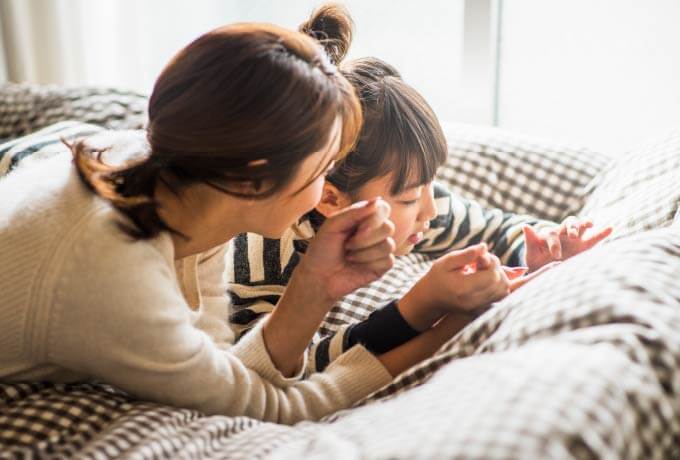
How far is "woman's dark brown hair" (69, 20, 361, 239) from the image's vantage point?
87 cm

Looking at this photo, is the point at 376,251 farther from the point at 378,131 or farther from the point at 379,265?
the point at 378,131

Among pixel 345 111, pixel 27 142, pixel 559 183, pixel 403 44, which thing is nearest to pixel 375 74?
pixel 345 111

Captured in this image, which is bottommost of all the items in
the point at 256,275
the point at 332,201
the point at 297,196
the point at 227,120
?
the point at 256,275

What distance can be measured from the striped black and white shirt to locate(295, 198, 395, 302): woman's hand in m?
0.09

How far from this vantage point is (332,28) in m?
1.28

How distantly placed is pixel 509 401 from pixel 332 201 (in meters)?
0.71

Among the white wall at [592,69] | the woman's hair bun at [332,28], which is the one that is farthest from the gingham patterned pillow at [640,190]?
the white wall at [592,69]

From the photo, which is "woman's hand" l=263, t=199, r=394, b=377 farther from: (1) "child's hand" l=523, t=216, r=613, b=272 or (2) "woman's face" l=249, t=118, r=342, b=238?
(1) "child's hand" l=523, t=216, r=613, b=272

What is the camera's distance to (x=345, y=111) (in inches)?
38.9

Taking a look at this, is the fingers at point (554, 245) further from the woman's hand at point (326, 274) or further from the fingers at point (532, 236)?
the woman's hand at point (326, 274)

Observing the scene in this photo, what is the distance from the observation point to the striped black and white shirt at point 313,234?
1098 millimetres

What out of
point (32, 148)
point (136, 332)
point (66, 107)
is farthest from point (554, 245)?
point (66, 107)

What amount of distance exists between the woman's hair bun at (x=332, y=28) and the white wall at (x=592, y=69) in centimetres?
116

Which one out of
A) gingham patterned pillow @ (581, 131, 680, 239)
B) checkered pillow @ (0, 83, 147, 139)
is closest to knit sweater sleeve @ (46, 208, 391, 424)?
gingham patterned pillow @ (581, 131, 680, 239)
